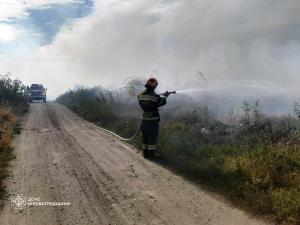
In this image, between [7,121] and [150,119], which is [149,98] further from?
[7,121]

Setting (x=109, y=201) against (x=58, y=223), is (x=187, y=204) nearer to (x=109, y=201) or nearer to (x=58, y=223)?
(x=109, y=201)

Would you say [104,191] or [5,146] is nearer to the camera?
[104,191]

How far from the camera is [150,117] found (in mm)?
11703

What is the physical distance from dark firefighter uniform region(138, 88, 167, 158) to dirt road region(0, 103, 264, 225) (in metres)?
0.44

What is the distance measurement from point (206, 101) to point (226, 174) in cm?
1354

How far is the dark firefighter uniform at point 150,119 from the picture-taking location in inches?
453

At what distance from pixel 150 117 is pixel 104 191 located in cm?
393

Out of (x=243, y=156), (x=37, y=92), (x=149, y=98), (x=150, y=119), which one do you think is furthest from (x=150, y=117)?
(x=37, y=92)

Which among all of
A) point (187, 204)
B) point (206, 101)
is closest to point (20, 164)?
point (187, 204)

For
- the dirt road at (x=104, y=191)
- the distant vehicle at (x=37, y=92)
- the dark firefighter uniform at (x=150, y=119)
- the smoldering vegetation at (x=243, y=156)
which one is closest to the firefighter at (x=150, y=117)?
the dark firefighter uniform at (x=150, y=119)

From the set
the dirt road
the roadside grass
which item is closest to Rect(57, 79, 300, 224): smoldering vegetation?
the dirt road

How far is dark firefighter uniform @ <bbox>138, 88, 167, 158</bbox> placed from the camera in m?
11.5

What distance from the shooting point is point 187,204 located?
7.36 meters

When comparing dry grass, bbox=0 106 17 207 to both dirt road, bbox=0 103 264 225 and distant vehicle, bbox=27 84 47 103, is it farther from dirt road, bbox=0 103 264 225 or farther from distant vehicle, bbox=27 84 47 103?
distant vehicle, bbox=27 84 47 103
